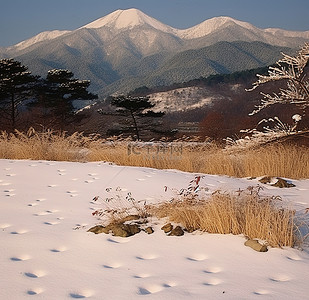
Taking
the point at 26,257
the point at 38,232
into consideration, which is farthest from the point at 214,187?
the point at 26,257

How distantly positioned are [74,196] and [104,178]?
3.39 feet

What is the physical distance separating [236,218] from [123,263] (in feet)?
4.04

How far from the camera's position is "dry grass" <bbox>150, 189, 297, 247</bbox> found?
3.21 meters

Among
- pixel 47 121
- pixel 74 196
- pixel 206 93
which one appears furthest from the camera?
pixel 206 93

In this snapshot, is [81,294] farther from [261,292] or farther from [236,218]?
[236,218]

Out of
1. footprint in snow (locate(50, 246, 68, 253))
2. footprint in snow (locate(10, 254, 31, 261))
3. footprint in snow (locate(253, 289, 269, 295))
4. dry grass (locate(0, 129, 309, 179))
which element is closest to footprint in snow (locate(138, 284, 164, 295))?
footprint in snow (locate(253, 289, 269, 295))

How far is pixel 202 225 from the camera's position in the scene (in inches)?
141

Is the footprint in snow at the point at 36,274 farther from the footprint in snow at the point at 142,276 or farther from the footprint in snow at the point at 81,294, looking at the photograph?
the footprint in snow at the point at 142,276

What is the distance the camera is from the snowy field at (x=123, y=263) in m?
2.45

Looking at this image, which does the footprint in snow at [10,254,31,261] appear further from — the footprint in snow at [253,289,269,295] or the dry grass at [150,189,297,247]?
the footprint in snow at [253,289,269,295]

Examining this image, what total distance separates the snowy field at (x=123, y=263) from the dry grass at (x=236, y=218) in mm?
125

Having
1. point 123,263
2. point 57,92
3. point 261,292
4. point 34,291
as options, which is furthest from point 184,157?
point 57,92

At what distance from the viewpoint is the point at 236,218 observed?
3.54 m

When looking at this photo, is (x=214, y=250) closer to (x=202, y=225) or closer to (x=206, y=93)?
(x=202, y=225)
